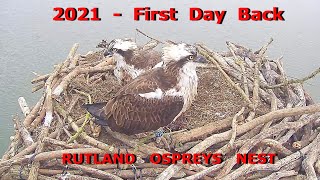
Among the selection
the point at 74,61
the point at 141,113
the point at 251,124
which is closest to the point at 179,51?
the point at 141,113

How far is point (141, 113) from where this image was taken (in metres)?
3.36

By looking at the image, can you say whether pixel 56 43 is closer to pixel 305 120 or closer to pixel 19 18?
pixel 19 18

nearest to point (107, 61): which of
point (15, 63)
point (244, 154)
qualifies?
point (244, 154)

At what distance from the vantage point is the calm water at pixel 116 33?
21.2 ft

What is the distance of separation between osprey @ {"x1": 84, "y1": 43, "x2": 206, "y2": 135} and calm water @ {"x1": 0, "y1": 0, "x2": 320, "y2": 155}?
3.12 metres

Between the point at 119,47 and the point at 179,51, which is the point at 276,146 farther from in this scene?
the point at 119,47

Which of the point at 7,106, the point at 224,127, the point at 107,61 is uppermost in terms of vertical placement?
the point at 107,61

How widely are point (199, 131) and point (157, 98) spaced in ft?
1.64

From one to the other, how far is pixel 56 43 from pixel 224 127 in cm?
425

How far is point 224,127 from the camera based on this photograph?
3.64 meters

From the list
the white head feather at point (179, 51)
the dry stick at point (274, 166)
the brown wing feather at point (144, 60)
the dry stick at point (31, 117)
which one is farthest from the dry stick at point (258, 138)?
the dry stick at point (31, 117)

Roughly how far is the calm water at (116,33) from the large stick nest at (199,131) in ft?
7.29

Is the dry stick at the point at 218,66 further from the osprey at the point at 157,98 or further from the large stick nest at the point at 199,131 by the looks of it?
the osprey at the point at 157,98

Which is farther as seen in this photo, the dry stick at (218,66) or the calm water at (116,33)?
the calm water at (116,33)
